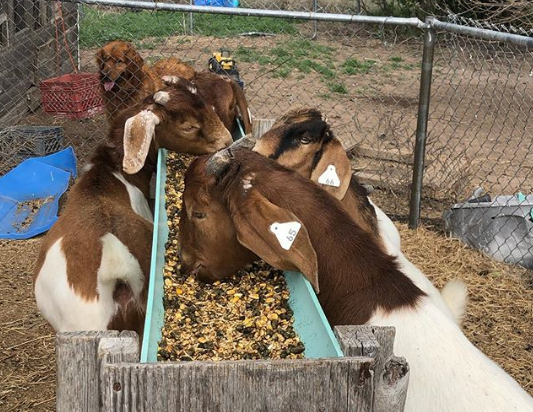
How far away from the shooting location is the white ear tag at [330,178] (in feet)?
14.9

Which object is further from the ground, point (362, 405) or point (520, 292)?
point (362, 405)

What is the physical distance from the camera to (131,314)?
4109mm

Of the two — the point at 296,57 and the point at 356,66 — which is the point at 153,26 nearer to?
the point at 296,57

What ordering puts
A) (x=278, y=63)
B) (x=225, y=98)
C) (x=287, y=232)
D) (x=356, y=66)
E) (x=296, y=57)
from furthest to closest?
(x=296, y=57) < (x=278, y=63) < (x=356, y=66) < (x=225, y=98) < (x=287, y=232)

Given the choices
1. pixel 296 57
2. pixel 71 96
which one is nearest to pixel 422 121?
pixel 71 96

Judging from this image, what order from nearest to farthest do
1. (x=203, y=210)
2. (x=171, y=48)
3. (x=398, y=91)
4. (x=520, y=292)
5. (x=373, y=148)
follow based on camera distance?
1. (x=203, y=210)
2. (x=520, y=292)
3. (x=373, y=148)
4. (x=398, y=91)
5. (x=171, y=48)

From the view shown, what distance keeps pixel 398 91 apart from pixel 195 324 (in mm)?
11902

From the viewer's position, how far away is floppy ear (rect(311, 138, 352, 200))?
4.55m

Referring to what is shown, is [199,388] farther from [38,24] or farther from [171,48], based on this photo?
[171,48]

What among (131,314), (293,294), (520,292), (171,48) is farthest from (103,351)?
(171,48)

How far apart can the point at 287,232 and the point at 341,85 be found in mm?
11380

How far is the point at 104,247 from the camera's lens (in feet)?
13.4

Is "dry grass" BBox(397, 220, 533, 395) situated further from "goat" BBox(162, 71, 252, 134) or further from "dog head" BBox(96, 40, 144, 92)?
"dog head" BBox(96, 40, 144, 92)

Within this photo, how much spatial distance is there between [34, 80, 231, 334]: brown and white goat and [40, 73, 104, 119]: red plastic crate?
242 inches
